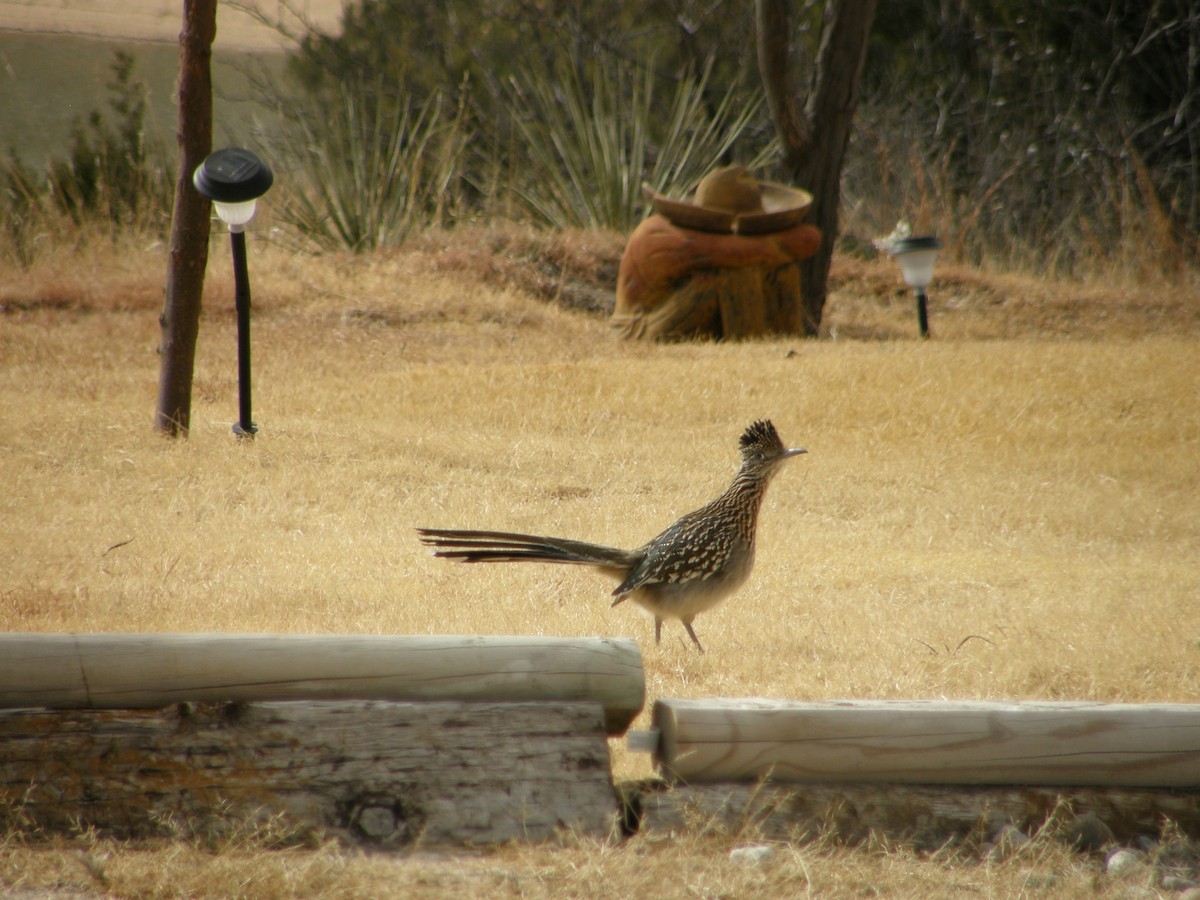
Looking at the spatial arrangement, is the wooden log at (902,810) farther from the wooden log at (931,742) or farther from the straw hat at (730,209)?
the straw hat at (730,209)

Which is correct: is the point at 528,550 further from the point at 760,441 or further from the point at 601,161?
the point at 601,161

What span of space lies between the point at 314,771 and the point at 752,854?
88 centimetres

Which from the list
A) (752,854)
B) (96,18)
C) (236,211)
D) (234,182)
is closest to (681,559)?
(752,854)

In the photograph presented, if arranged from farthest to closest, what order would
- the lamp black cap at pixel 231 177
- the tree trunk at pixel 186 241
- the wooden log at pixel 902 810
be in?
the tree trunk at pixel 186 241 → the lamp black cap at pixel 231 177 → the wooden log at pixel 902 810

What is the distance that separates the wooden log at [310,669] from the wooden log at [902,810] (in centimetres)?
27

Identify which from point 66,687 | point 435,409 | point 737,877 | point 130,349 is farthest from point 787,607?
point 130,349

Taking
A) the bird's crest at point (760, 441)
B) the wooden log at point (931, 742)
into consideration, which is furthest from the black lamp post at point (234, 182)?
the wooden log at point (931, 742)

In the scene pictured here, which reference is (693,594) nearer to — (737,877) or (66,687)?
(737,877)

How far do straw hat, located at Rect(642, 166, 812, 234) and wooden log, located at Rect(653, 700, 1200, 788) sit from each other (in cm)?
665

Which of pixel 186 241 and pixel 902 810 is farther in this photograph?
pixel 186 241

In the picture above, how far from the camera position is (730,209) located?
8.95m

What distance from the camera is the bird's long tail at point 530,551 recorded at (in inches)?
122

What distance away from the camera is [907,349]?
832cm

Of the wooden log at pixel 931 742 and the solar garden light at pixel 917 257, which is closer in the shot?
the wooden log at pixel 931 742
